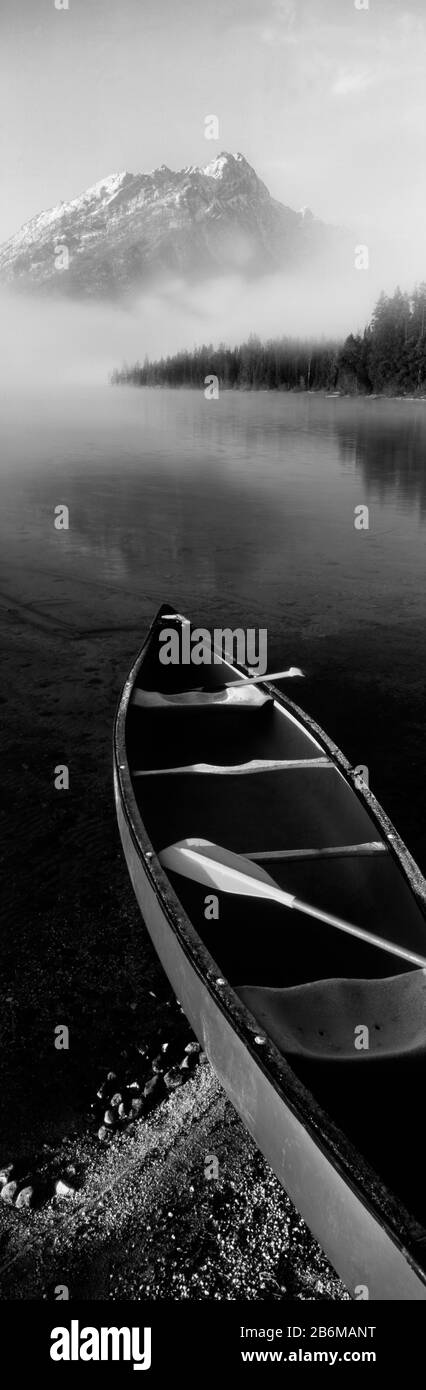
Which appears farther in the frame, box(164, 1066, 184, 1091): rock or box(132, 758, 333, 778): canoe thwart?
box(132, 758, 333, 778): canoe thwart

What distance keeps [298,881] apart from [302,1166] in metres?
2.99

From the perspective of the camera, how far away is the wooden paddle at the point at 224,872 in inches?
217

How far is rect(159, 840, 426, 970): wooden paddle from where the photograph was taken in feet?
18.1

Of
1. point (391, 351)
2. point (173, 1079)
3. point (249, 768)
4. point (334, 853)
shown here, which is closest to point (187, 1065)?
point (173, 1079)

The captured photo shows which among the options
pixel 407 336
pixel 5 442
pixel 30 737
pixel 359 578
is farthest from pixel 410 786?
pixel 407 336

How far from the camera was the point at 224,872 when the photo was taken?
5.93 meters

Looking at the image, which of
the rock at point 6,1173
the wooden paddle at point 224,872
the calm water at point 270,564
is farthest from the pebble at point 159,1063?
the calm water at point 270,564

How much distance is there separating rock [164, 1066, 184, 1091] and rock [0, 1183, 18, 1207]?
1.12m

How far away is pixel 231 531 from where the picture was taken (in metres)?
24.2

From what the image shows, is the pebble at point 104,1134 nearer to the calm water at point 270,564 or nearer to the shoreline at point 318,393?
the calm water at point 270,564

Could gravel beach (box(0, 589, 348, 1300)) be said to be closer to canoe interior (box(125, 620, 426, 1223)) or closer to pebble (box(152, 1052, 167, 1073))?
pebble (box(152, 1052, 167, 1073))

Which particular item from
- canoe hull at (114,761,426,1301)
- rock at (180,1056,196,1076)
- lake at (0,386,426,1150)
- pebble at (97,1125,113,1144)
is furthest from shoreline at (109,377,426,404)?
pebble at (97,1125,113,1144)

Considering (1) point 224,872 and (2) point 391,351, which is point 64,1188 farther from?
(2) point 391,351
